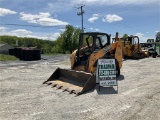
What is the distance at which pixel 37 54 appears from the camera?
98.9 ft

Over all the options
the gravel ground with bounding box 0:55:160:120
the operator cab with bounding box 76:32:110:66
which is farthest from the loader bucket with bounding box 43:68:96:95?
the operator cab with bounding box 76:32:110:66

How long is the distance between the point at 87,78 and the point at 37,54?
20.5 metres

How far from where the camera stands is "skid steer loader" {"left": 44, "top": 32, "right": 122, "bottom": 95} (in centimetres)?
1061

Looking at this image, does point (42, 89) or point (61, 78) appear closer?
point (42, 89)

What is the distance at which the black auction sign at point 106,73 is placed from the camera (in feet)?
32.4

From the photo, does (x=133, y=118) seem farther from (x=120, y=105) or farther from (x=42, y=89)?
(x=42, y=89)

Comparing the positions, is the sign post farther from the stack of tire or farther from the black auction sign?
the stack of tire

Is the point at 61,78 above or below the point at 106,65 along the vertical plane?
below

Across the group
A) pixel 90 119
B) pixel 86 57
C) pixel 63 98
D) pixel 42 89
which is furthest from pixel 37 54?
pixel 90 119

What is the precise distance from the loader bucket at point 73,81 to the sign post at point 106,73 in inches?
13.6

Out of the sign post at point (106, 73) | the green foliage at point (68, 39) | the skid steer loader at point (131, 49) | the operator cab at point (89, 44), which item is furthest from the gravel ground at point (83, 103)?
the green foliage at point (68, 39)

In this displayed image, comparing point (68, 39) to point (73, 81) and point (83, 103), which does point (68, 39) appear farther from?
point (83, 103)

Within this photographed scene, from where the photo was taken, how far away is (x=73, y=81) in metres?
11.1

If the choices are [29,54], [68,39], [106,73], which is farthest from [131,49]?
[68,39]
